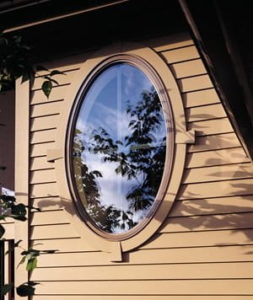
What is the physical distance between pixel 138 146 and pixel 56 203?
0.93 metres

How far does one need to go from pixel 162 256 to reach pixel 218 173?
81 centimetres

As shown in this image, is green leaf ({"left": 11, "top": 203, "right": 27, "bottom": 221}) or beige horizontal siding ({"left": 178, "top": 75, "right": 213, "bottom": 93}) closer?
green leaf ({"left": 11, "top": 203, "right": 27, "bottom": 221})

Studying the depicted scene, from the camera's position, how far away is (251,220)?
14.8 feet

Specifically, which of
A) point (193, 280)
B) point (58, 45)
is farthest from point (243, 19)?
point (58, 45)

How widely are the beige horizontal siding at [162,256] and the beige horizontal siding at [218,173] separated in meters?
0.54

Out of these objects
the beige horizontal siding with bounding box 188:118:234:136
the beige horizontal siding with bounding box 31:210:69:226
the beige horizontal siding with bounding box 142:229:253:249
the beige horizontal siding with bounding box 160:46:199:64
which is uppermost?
the beige horizontal siding with bounding box 160:46:199:64

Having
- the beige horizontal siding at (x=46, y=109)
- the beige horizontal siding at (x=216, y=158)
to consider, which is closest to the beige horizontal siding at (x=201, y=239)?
the beige horizontal siding at (x=216, y=158)

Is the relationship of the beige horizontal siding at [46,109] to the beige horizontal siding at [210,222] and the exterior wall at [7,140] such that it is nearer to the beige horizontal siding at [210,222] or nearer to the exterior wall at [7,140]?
the beige horizontal siding at [210,222]

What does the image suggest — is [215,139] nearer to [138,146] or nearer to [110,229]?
[138,146]

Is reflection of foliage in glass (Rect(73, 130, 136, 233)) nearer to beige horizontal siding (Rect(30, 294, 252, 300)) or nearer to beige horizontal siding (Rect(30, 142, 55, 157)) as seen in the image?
beige horizontal siding (Rect(30, 142, 55, 157))

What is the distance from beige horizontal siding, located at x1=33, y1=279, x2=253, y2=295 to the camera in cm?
450

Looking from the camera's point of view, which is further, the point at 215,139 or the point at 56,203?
the point at 56,203

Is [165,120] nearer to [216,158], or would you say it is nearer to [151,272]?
[216,158]

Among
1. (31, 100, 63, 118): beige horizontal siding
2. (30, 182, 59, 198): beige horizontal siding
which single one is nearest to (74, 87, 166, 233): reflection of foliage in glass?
(30, 182, 59, 198): beige horizontal siding
